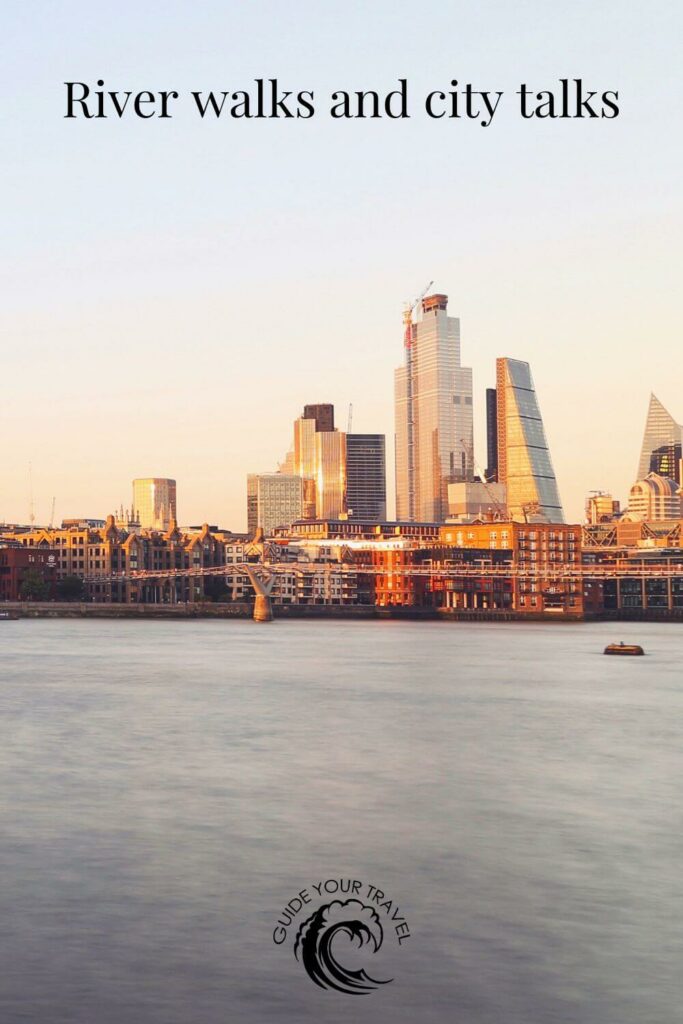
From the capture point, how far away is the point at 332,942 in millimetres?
15344

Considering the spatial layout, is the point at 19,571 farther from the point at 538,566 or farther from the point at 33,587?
the point at 538,566

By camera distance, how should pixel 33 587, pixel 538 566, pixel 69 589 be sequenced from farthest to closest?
pixel 538 566 → pixel 69 589 → pixel 33 587

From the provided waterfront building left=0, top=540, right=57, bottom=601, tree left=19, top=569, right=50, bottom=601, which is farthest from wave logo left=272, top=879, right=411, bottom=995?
waterfront building left=0, top=540, right=57, bottom=601

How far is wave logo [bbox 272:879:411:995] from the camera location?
14.7 metres

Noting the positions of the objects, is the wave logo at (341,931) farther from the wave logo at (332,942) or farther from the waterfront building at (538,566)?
the waterfront building at (538,566)

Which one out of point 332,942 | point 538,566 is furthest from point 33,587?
point 332,942

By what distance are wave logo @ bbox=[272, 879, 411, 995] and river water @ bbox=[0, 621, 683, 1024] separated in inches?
3.9

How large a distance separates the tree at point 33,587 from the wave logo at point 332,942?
519 feet

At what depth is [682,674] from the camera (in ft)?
220

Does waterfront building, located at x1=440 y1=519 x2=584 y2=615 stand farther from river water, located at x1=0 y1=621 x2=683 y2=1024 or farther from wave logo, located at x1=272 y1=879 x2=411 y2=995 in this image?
wave logo, located at x1=272 y1=879 x2=411 y2=995

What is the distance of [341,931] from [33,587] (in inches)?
6278

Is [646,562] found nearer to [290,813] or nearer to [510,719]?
A: [510,719]

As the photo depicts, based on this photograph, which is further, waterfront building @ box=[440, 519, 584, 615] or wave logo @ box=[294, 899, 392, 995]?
waterfront building @ box=[440, 519, 584, 615]

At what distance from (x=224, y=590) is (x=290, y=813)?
574ft
